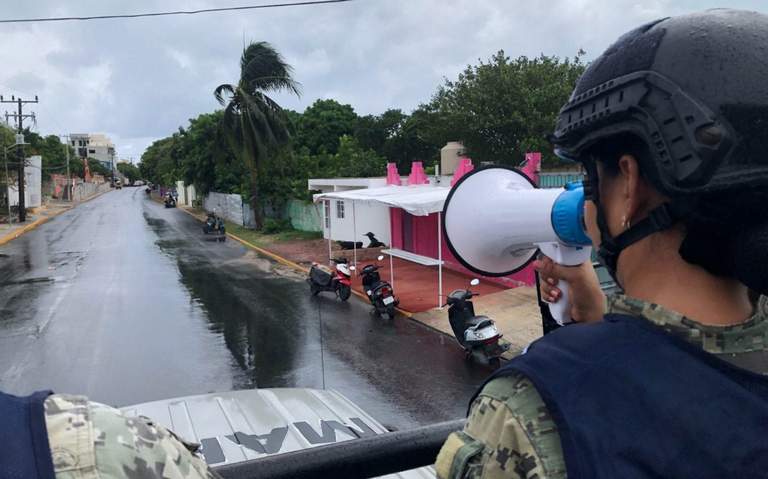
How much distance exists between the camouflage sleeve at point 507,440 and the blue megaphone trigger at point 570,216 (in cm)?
67


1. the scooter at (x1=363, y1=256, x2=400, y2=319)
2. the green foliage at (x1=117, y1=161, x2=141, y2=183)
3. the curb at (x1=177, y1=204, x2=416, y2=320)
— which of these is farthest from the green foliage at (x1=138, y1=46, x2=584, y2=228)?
the green foliage at (x1=117, y1=161, x2=141, y2=183)

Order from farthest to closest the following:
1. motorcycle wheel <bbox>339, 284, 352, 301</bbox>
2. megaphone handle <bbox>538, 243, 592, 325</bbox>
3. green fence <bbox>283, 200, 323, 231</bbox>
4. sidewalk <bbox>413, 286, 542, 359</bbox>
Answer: green fence <bbox>283, 200, 323, 231</bbox> < motorcycle wheel <bbox>339, 284, 352, 301</bbox> < sidewalk <bbox>413, 286, 542, 359</bbox> < megaphone handle <bbox>538, 243, 592, 325</bbox>

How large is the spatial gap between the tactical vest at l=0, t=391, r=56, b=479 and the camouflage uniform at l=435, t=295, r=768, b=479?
21.3 inches

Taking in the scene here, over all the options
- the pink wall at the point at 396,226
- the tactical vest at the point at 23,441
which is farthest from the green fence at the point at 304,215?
the tactical vest at the point at 23,441

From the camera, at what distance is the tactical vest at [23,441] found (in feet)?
2.20

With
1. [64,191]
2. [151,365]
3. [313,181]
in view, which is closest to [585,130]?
[151,365]

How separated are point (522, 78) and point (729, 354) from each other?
83.9ft

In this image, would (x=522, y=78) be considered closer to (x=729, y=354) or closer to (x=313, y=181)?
(x=313, y=181)

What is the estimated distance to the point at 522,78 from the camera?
82.4ft

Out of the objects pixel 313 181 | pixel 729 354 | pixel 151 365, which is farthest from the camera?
pixel 313 181

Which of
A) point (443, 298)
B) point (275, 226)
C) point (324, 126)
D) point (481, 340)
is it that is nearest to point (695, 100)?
point (481, 340)

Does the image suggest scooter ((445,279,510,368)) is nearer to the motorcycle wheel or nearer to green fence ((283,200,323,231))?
the motorcycle wheel

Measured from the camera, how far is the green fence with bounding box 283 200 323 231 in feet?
75.4

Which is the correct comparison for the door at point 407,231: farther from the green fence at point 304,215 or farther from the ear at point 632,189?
the ear at point 632,189
